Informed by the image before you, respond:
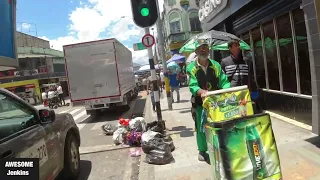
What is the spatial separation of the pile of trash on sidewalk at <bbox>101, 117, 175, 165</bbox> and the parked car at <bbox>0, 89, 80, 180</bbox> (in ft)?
4.38

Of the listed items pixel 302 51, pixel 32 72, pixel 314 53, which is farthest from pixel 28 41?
pixel 314 53

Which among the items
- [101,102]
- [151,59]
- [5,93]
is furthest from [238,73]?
[101,102]

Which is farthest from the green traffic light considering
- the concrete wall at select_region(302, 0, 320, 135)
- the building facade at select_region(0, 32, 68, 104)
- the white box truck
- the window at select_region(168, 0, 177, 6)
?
the window at select_region(168, 0, 177, 6)

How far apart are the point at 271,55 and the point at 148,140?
3758mm

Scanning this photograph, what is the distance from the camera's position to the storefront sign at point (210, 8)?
383 inches

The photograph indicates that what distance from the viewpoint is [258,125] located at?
3.06 meters

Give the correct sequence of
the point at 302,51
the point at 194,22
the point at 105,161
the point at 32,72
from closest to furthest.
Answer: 1. the point at 302,51
2. the point at 105,161
3. the point at 32,72
4. the point at 194,22

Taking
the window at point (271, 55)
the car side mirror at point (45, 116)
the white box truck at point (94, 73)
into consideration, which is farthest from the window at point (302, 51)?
the white box truck at point (94, 73)

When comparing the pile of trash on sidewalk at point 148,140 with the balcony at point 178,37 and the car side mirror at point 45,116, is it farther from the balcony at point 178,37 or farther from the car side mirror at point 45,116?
the balcony at point 178,37

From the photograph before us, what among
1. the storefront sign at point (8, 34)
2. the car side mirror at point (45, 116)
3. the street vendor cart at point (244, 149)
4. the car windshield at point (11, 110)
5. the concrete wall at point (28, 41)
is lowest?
the street vendor cart at point (244, 149)

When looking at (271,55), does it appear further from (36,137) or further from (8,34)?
(8,34)

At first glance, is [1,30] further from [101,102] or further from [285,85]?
[101,102]

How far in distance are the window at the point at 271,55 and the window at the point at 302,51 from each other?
3.73ft

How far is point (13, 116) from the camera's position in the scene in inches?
166
